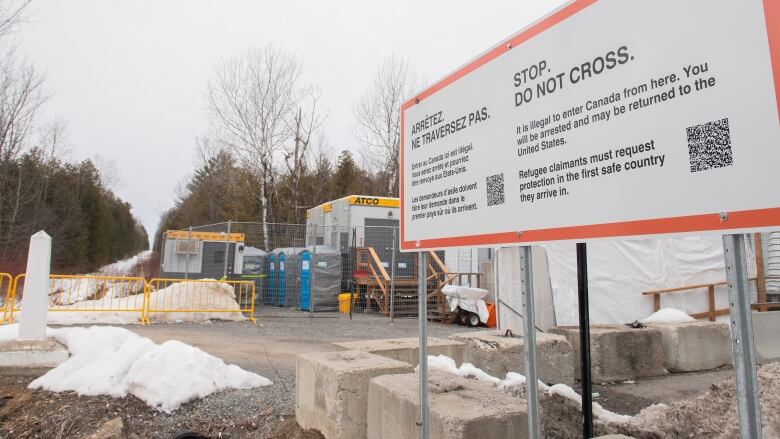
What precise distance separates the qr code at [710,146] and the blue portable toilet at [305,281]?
44.6 ft

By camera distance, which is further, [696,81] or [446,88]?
[446,88]

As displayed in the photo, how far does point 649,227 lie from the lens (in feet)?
4.87

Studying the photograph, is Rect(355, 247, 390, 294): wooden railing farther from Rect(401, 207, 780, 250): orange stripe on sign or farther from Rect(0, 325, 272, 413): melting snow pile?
Rect(401, 207, 780, 250): orange stripe on sign

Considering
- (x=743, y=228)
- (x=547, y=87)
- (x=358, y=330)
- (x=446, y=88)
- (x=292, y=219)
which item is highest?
(x=292, y=219)

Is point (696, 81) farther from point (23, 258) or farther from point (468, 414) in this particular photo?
point (23, 258)

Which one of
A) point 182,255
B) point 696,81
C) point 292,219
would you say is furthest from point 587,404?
point 292,219

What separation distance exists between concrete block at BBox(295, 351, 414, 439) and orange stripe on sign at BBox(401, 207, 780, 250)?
1.77 meters

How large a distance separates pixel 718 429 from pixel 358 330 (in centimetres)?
862

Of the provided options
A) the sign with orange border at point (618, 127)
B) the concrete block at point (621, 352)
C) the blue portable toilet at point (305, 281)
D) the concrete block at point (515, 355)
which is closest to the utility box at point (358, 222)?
the blue portable toilet at point (305, 281)

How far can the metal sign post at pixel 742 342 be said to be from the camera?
1241 mm

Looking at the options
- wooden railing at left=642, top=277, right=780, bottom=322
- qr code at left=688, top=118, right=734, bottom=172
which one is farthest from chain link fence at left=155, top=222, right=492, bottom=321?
qr code at left=688, top=118, right=734, bottom=172

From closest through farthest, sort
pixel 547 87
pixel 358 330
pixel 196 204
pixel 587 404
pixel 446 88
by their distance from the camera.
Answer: pixel 547 87 → pixel 446 88 → pixel 587 404 → pixel 358 330 → pixel 196 204

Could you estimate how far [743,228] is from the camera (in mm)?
1259

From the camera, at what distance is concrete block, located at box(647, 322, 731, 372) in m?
6.76
